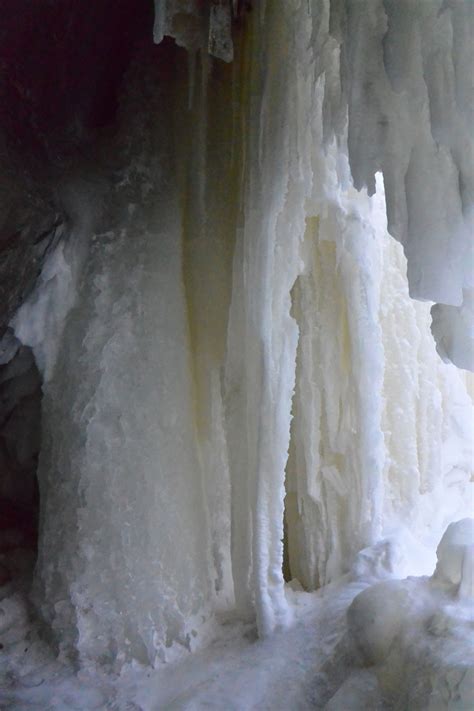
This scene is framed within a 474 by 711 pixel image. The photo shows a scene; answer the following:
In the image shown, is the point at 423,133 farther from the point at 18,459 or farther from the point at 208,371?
A: the point at 18,459

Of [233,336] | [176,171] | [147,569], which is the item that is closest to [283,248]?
[233,336]

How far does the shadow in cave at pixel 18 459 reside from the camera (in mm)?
3473

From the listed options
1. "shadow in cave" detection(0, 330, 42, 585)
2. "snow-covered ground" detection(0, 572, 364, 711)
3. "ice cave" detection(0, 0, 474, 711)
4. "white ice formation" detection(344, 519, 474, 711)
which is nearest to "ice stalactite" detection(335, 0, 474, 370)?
"ice cave" detection(0, 0, 474, 711)

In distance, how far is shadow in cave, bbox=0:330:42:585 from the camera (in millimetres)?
3473

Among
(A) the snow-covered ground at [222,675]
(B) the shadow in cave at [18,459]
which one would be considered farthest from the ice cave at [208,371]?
(B) the shadow in cave at [18,459]

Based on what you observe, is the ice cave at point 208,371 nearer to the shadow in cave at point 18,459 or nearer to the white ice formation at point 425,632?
the white ice formation at point 425,632

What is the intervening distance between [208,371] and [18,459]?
1.56 meters

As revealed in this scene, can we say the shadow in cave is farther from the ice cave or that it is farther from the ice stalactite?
the ice stalactite

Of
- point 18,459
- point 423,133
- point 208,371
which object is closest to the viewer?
point 423,133

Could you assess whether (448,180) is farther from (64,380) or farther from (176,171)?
(64,380)

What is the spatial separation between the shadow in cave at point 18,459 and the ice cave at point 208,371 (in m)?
0.20

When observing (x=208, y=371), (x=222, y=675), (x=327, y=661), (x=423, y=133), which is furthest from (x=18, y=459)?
(x=423, y=133)

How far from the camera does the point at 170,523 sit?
268 cm

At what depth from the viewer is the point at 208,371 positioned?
9.20 ft
